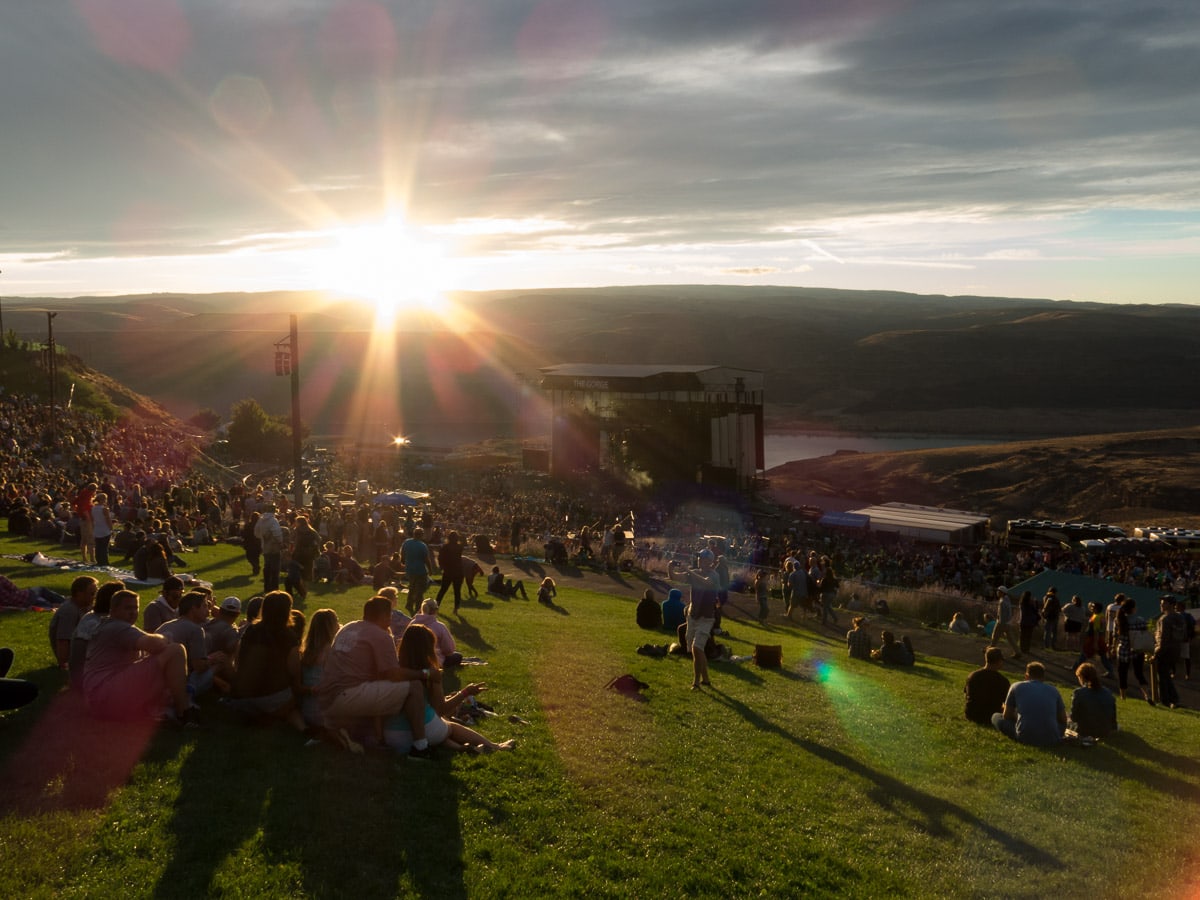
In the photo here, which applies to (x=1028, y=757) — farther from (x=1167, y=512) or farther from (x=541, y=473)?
(x=1167, y=512)

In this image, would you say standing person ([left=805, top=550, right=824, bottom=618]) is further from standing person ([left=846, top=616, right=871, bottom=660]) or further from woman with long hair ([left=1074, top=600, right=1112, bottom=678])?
woman with long hair ([left=1074, top=600, right=1112, bottom=678])

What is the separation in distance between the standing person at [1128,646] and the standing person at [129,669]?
13.0 meters

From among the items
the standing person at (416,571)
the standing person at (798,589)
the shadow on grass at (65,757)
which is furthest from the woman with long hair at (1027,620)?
the shadow on grass at (65,757)

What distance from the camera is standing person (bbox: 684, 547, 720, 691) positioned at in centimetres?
1100

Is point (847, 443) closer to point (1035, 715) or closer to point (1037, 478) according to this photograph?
point (1037, 478)

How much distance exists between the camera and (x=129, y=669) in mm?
7391

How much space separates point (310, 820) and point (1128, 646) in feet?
42.1

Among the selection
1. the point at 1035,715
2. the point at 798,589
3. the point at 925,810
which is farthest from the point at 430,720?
the point at 798,589

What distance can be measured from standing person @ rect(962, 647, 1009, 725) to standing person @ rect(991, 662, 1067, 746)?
525 mm

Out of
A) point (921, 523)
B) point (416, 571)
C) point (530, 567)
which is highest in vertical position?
point (416, 571)

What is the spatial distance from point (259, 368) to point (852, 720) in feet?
500

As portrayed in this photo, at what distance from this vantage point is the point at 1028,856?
6805mm

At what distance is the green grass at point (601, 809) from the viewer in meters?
5.79

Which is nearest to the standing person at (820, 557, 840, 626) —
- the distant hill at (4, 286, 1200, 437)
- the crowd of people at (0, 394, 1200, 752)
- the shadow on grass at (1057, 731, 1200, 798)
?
the crowd of people at (0, 394, 1200, 752)
